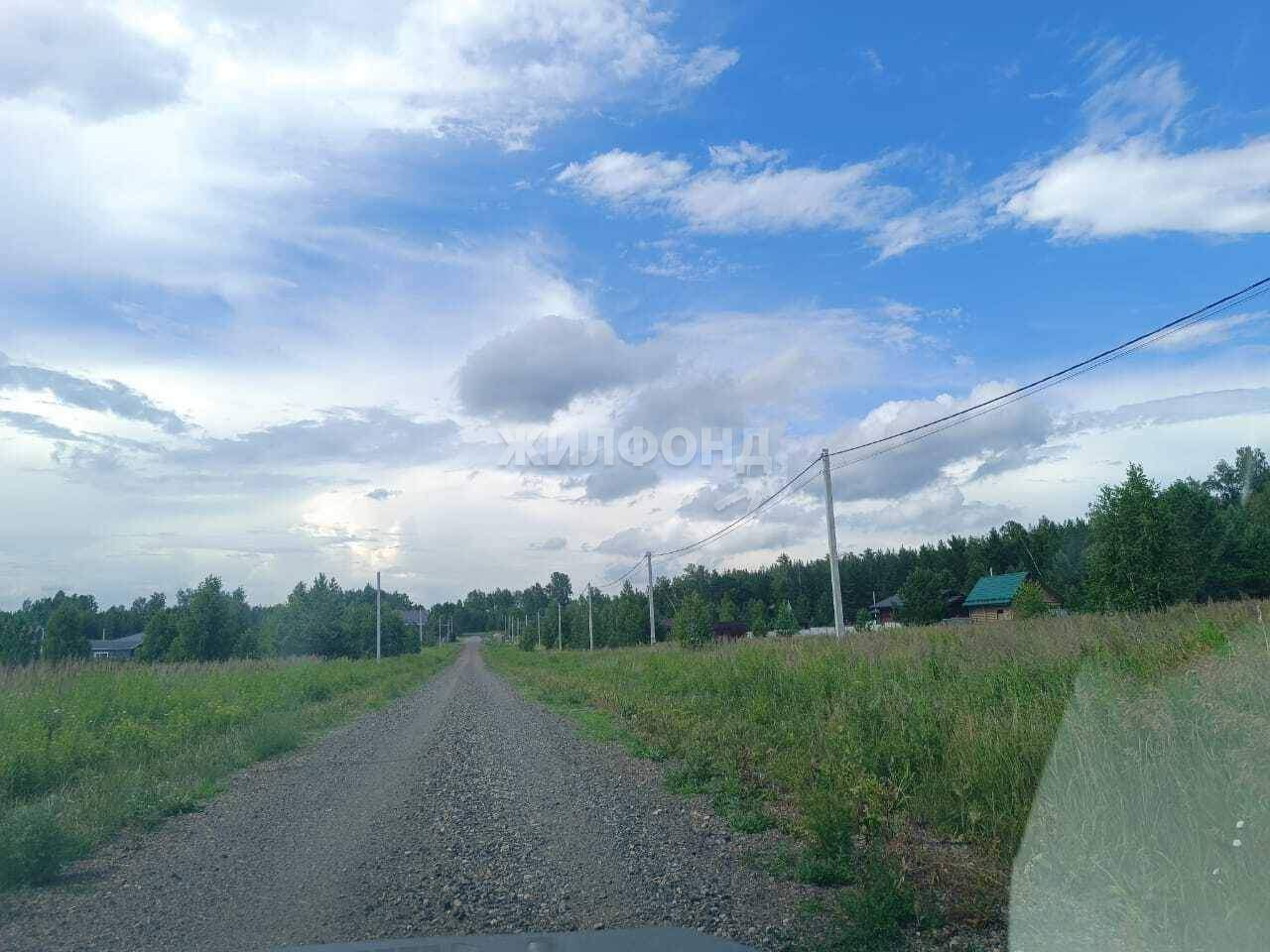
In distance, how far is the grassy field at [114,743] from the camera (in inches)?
281

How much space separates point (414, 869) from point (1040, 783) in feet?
16.0

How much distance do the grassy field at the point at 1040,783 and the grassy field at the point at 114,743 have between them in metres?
5.80

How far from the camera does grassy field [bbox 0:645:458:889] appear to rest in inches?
281

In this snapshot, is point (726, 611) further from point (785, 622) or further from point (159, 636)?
point (159, 636)

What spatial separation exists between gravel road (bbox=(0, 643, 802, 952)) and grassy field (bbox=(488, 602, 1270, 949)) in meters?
0.75

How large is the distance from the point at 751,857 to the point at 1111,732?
2950 mm

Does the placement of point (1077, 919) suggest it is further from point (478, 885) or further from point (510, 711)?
point (510, 711)

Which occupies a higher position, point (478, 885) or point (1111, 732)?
point (1111, 732)

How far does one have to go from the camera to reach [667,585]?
99.2 metres

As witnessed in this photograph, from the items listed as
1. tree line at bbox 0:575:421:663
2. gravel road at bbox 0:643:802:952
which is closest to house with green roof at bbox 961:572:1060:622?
tree line at bbox 0:575:421:663

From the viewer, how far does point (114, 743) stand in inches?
480

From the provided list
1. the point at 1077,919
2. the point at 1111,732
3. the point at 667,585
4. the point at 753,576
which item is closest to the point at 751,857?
the point at 1077,919

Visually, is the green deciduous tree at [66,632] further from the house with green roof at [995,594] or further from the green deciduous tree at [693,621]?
the house with green roof at [995,594]

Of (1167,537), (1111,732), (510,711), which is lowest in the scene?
(510,711)
